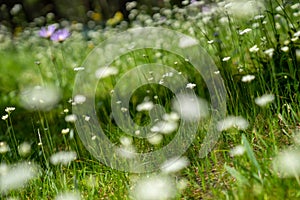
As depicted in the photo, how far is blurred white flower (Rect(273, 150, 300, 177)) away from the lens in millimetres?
1234

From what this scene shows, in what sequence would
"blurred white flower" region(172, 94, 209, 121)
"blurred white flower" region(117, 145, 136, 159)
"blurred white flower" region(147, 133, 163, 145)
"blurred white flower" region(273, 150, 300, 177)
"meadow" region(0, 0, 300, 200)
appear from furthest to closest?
"blurred white flower" region(172, 94, 209, 121), "blurred white flower" region(117, 145, 136, 159), "blurred white flower" region(147, 133, 163, 145), "meadow" region(0, 0, 300, 200), "blurred white flower" region(273, 150, 300, 177)

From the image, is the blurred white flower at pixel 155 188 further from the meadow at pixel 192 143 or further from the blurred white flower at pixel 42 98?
the blurred white flower at pixel 42 98

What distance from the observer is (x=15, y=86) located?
3.84 m

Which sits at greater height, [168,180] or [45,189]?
[168,180]

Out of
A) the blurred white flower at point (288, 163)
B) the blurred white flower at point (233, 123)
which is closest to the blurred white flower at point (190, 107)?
the blurred white flower at point (233, 123)

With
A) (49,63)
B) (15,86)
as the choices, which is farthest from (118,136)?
(49,63)

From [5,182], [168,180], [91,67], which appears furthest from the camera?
[91,67]

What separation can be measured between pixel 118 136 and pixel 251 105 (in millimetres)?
571

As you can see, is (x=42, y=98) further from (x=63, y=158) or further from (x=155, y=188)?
(x=155, y=188)

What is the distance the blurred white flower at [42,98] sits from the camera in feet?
8.64

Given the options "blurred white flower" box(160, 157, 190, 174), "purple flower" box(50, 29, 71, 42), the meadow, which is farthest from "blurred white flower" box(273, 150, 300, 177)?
"purple flower" box(50, 29, 71, 42)

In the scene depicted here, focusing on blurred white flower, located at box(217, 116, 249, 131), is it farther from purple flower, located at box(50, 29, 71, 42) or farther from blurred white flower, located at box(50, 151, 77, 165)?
purple flower, located at box(50, 29, 71, 42)

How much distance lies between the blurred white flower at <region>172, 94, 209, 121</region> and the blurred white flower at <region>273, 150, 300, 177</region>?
54cm

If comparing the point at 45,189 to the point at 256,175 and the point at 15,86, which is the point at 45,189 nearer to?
the point at 256,175
